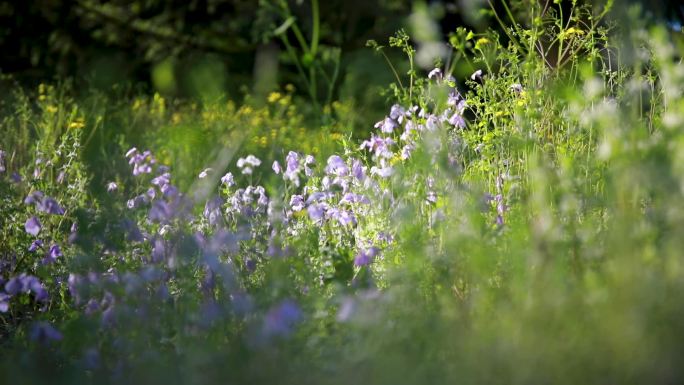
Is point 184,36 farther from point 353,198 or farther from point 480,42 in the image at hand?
point 353,198

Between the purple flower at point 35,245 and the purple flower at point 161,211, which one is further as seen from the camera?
the purple flower at point 35,245

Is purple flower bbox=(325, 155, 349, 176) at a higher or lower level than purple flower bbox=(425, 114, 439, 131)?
lower

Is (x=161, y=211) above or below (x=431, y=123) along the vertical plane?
below

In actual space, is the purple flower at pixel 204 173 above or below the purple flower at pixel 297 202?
above

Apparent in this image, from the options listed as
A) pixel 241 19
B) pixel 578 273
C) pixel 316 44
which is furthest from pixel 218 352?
pixel 241 19

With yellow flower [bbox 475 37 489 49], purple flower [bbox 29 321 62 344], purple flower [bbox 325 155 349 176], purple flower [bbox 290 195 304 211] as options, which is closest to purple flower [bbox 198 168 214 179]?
purple flower [bbox 290 195 304 211]

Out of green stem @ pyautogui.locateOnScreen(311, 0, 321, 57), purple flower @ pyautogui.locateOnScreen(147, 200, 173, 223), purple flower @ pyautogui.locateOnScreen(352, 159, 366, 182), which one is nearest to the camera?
purple flower @ pyautogui.locateOnScreen(147, 200, 173, 223)

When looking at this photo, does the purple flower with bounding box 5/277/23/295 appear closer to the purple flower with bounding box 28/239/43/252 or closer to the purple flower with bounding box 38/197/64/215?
the purple flower with bounding box 38/197/64/215

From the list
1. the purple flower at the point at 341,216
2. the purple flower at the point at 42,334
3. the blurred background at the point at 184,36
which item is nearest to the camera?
the purple flower at the point at 42,334

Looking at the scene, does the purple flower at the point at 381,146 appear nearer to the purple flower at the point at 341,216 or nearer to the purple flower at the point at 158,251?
the purple flower at the point at 341,216

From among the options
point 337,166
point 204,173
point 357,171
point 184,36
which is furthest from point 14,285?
point 184,36

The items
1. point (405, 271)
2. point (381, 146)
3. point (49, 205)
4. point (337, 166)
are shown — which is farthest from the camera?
point (381, 146)

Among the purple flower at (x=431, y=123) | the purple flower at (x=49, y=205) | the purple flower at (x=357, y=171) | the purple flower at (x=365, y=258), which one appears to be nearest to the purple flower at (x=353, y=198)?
the purple flower at (x=357, y=171)

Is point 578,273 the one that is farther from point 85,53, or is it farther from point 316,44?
point 85,53
